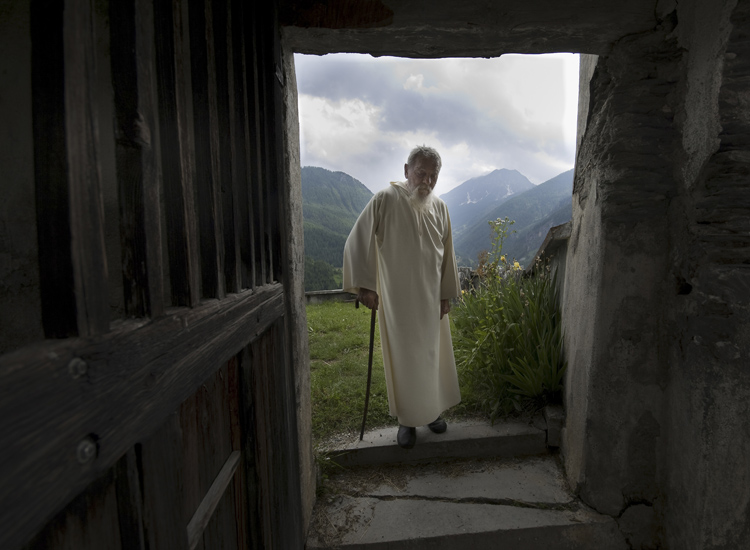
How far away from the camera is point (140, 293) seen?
623 mm

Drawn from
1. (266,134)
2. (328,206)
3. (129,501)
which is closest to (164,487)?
(129,501)

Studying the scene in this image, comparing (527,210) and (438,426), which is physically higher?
(527,210)

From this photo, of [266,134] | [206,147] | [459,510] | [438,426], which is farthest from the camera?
[438,426]

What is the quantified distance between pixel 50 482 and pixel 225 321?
1.81 feet

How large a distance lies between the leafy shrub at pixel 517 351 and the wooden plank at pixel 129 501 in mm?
2368

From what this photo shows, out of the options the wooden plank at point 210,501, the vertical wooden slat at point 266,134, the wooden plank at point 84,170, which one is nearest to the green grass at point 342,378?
the wooden plank at point 210,501

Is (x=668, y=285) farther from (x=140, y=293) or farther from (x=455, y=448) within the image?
(x=140, y=293)

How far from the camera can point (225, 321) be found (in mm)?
949

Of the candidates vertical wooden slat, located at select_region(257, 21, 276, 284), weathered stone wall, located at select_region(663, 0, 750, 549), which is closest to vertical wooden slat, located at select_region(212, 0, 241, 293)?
vertical wooden slat, located at select_region(257, 21, 276, 284)

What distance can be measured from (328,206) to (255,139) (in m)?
63.7

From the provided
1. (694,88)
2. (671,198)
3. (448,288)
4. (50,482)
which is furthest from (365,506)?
(694,88)

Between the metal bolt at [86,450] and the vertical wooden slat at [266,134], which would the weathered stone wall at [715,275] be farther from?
the metal bolt at [86,450]

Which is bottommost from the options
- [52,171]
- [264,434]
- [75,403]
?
[264,434]

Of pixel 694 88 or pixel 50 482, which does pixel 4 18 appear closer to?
pixel 50 482
